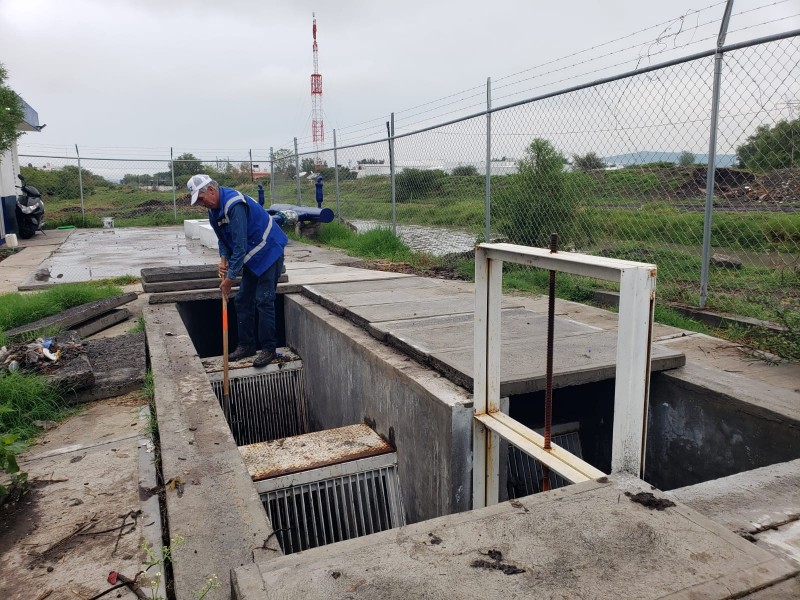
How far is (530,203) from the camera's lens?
7.68 meters

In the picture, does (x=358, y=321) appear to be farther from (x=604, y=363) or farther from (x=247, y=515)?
(x=247, y=515)

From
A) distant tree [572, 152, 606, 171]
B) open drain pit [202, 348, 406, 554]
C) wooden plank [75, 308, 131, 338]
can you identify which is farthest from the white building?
open drain pit [202, 348, 406, 554]

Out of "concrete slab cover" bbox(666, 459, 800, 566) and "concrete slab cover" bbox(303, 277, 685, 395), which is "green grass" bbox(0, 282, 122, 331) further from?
"concrete slab cover" bbox(666, 459, 800, 566)

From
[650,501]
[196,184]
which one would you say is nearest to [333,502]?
[650,501]

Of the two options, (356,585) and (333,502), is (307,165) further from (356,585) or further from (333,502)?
(356,585)

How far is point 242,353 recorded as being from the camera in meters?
6.26

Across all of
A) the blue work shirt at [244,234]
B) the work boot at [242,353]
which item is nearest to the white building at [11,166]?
the work boot at [242,353]

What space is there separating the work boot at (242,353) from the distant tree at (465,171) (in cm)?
381

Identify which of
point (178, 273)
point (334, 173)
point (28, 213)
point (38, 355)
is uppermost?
point (334, 173)

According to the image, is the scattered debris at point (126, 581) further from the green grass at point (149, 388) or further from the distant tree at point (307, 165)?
the distant tree at point (307, 165)

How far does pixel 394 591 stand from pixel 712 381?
2.80 m

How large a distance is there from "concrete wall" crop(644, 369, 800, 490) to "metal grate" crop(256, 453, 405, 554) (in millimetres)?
1775

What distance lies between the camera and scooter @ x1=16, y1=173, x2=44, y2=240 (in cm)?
1612

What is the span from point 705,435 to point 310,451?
2557 millimetres
